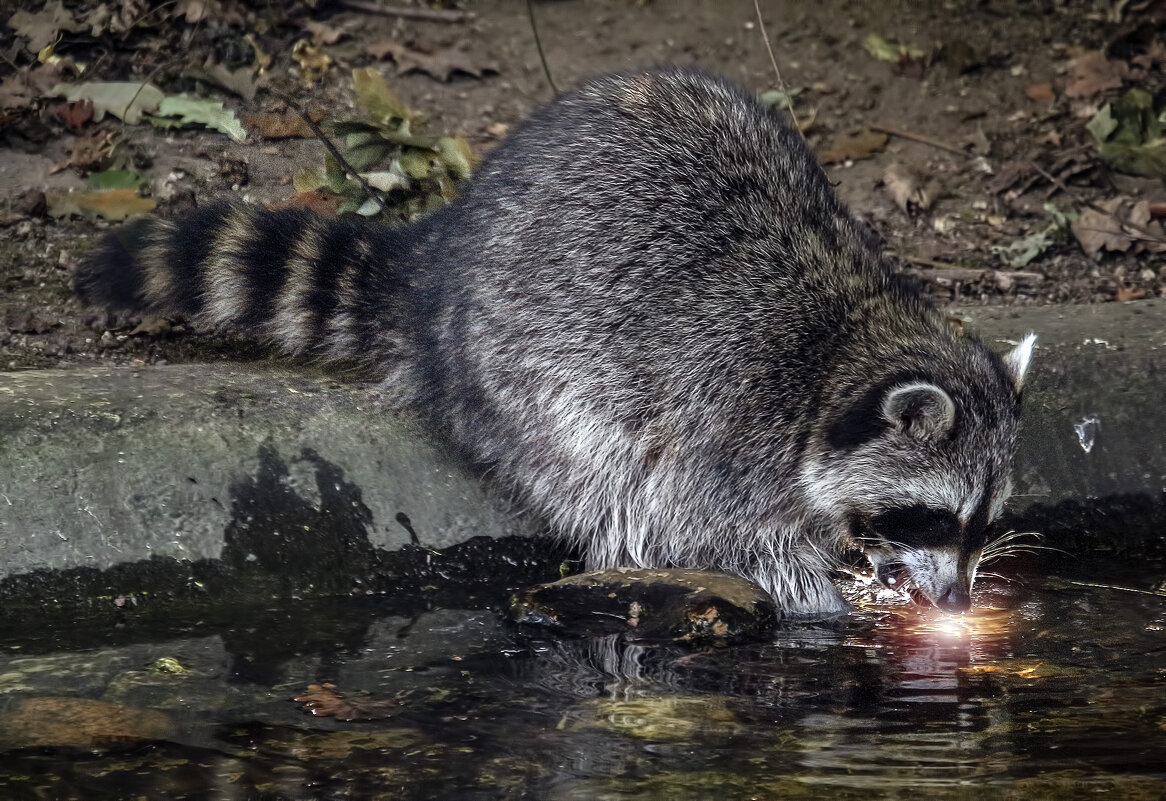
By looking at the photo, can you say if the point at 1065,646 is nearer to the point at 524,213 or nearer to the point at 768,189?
the point at 768,189

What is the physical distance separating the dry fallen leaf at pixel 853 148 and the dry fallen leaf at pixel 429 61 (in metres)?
1.65

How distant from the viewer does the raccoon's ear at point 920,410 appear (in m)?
3.72

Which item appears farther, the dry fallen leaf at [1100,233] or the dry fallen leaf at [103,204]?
the dry fallen leaf at [1100,233]

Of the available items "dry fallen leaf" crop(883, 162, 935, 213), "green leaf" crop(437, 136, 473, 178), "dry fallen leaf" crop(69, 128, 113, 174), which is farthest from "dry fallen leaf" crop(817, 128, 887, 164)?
"dry fallen leaf" crop(69, 128, 113, 174)

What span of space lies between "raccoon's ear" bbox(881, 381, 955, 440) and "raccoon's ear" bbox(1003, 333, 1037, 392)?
0.34 meters

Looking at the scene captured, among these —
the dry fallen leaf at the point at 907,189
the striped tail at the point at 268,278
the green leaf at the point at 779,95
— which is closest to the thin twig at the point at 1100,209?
the dry fallen leaf at the point at 907,189

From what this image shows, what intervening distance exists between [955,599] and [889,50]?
412 cm

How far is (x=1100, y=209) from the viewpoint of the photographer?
6.13 metres

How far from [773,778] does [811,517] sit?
4.63 feet

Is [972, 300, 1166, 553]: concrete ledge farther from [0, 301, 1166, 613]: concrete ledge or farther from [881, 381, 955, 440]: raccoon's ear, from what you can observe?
[881, 381, 955, 440]: raccoon's ear

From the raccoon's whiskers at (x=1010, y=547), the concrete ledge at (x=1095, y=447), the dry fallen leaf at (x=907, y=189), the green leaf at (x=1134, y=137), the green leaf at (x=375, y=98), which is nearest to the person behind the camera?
the raccoon's whiskers at (x=1010, y=547)

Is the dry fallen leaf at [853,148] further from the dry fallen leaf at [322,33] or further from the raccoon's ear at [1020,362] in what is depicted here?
the raccoon's ear at [1020,362]

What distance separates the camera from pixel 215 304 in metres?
4.50

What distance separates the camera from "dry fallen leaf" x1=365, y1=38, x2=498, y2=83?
22.6 ft
